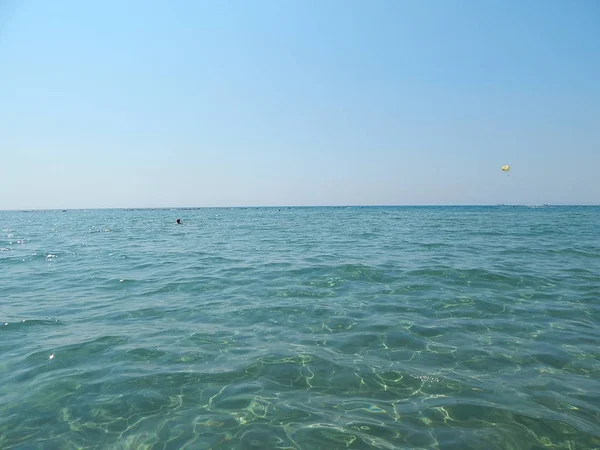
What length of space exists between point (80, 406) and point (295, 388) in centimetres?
345

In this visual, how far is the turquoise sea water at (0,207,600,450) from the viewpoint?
4.60 metres

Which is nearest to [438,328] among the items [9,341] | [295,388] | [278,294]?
[295,388]

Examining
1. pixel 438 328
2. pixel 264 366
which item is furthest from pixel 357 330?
pixel 264 366

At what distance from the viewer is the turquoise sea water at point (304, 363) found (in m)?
4.60

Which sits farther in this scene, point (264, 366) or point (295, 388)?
point (264, 366)

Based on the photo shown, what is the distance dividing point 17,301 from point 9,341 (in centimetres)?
414

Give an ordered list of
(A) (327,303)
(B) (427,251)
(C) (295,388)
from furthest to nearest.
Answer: (B) (427,251) → (A) (327,303) → (C) (295,388)

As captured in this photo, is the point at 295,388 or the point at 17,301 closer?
the point at 295,388

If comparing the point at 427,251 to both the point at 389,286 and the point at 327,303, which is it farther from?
the point at 327,303

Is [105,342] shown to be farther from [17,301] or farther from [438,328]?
Result: [438,328]

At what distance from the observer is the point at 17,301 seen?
10617mm

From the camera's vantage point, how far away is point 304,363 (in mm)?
6355

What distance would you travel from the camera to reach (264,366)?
6.27 meters

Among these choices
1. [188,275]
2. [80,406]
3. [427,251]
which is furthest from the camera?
[427,251]
